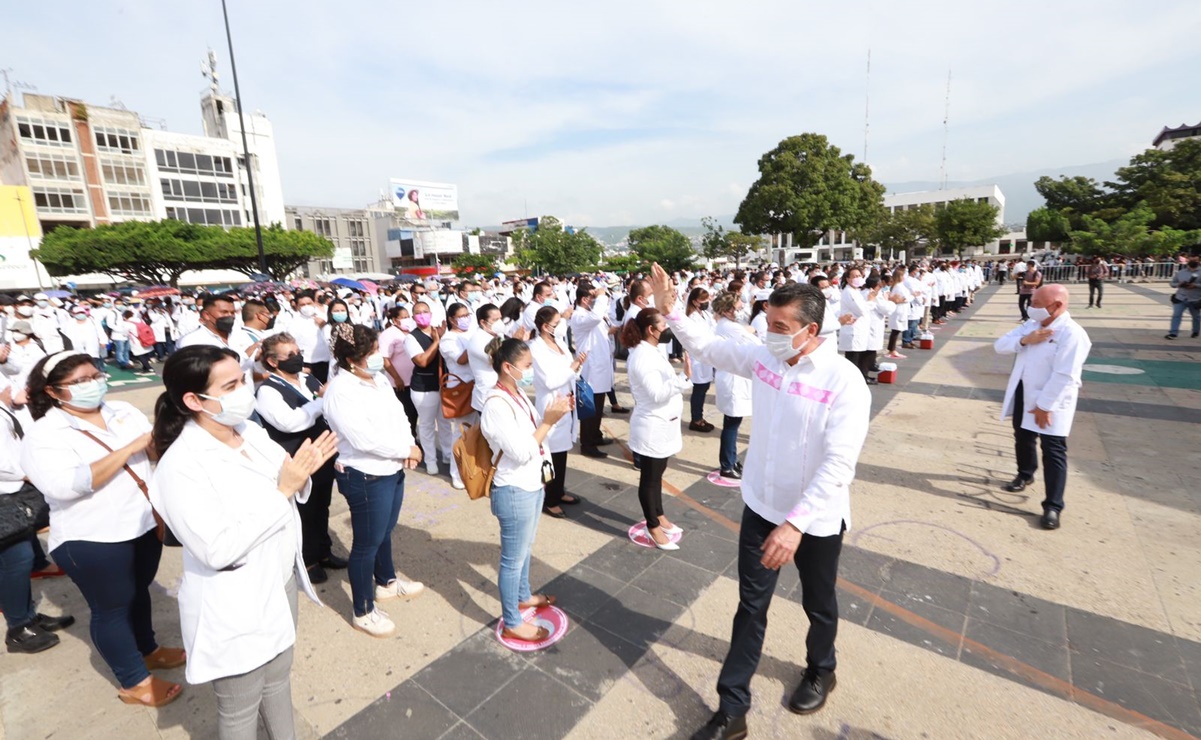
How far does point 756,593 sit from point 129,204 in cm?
6024

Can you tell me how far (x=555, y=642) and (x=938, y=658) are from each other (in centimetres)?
207

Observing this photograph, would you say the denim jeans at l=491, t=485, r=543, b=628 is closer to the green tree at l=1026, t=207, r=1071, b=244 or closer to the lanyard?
the lanyard

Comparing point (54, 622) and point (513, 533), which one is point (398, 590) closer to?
point (513, 533)

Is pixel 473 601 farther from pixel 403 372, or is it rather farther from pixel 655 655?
pixel 403 372

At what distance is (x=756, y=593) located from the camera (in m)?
2.40

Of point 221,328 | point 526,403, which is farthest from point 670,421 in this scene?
point 221,328

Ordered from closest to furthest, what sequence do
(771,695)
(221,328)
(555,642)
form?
(771,695) < (555,642) < (221,328)

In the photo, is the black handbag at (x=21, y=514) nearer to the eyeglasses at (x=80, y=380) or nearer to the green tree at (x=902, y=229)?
the eyeglasses at (x=80, y=380)

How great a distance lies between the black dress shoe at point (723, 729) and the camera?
2.43 meters

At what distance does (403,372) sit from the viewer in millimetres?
5742

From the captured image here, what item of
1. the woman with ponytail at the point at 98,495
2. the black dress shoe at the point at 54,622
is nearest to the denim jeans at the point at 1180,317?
the woman with ponytail at the point at 98,495

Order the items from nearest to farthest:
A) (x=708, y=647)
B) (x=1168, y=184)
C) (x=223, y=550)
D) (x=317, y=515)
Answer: (x=223, y=550) → (x=708, y=647) → (x=317, y=515) → (x=1168, y=184)

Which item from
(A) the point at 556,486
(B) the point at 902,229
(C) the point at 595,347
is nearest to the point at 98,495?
(A) the point at 556,486

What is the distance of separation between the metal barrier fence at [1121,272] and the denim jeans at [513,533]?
32.1m
